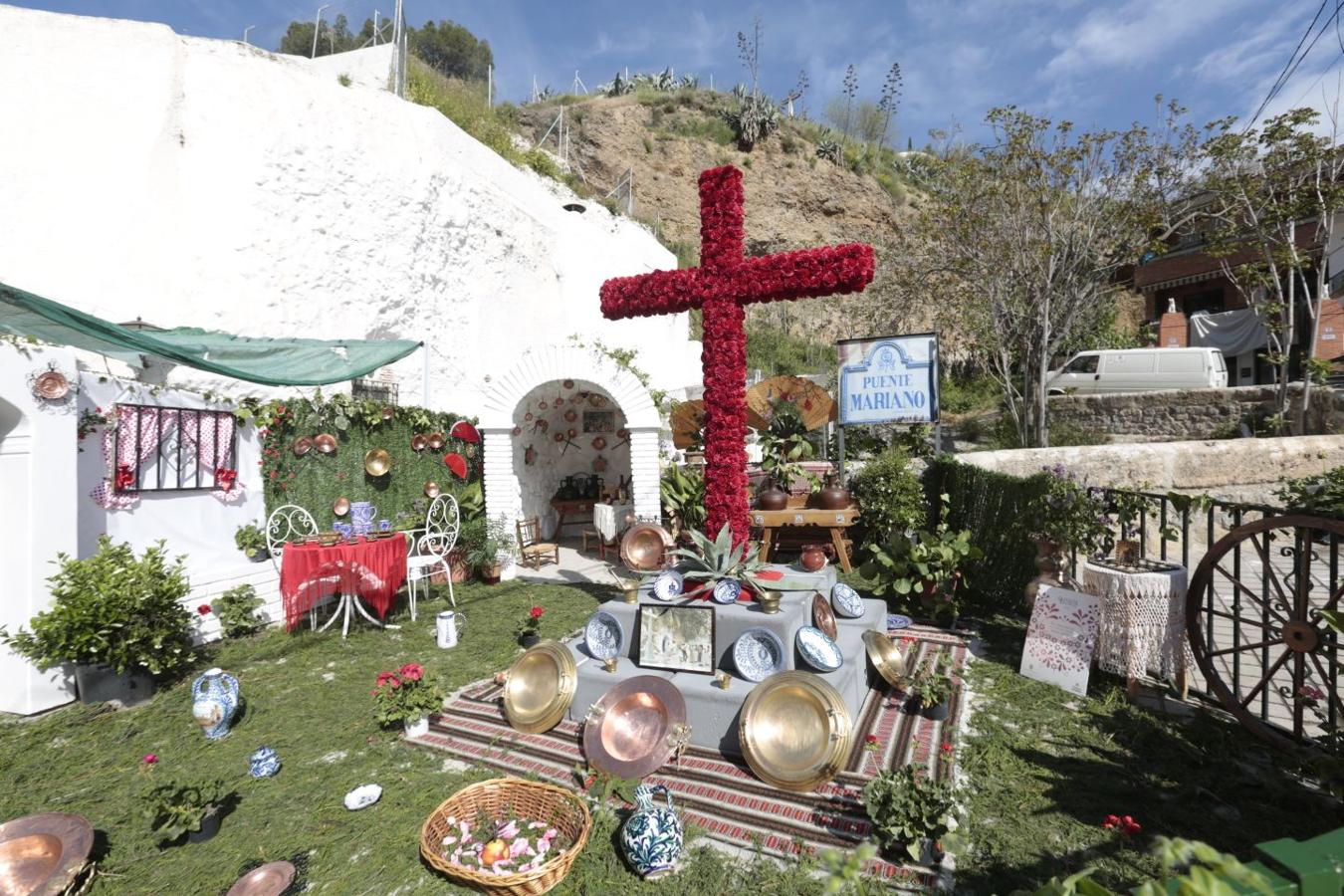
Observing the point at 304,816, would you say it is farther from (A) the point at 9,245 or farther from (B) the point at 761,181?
(B) the point at 761,181

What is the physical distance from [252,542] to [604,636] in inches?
185

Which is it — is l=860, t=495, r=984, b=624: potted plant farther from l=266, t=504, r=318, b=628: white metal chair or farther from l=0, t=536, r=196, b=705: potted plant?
l=0, t=536, r=196, b=705: potted plant

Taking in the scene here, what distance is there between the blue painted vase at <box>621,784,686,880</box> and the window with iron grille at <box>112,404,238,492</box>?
5714mm

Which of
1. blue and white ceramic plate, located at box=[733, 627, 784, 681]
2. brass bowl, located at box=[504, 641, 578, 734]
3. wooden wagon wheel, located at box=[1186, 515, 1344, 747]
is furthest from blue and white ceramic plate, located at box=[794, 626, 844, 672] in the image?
wooden wagon wheel, located at box=[1186, 515, 1344, 747]

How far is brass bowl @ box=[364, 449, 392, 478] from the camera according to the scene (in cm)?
769

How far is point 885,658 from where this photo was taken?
4.39m

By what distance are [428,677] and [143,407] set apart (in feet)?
13.5

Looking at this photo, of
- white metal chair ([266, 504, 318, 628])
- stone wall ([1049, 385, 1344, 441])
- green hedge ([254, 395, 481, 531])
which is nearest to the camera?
white metal chair ([266, 504, 318, 628])

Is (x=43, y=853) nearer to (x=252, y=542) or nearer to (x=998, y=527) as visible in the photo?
(x=252, y=542)

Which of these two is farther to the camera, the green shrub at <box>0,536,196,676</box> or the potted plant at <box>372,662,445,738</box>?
the green shrub at <box>0,536,196,676</box>

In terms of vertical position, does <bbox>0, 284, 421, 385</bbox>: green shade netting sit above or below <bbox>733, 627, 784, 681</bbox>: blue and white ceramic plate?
above

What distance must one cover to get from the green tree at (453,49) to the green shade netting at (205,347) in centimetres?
2422

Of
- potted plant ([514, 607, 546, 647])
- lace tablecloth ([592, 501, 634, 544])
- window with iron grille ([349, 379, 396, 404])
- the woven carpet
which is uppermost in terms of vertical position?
window with iron grille ([349, 379, 396, 404])

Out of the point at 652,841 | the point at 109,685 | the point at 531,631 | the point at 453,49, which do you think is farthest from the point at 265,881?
the point at 453,49
